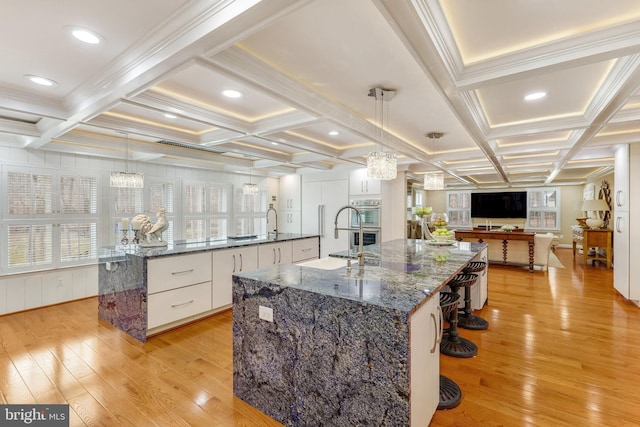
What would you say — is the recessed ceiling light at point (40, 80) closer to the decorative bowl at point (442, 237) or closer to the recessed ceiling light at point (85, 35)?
the recessed ceiling light at point (85, 35)

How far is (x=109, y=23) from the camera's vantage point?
5.52ft

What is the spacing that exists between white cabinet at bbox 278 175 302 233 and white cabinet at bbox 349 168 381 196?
1.39 meters

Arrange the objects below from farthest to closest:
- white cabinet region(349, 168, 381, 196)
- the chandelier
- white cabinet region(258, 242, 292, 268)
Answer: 1. white cabinet region(349, 168, 381, 196)
2. white cabinet region(258, 242, 292, 268)
3. the chandelier

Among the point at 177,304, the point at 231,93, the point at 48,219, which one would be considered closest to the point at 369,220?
the point at 177,304

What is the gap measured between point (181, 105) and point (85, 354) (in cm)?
251

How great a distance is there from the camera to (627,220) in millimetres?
4191

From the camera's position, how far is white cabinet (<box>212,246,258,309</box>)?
3.74 metres

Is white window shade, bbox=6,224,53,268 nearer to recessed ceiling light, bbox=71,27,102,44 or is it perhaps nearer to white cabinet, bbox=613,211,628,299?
recessed ceiling light, bbox=71,27,102,44

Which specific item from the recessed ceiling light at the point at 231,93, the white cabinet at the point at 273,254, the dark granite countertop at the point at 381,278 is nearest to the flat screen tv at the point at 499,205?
the white cabinet at the point at 273,254

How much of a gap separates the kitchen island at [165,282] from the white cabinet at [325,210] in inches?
102

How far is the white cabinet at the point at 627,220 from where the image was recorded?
13.4 ft

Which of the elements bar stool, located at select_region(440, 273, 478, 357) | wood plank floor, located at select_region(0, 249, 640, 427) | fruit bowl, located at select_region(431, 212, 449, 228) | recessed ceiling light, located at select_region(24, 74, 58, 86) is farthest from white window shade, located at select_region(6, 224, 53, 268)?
fruit bowl, located at select_region(431, 212, 449, 228)

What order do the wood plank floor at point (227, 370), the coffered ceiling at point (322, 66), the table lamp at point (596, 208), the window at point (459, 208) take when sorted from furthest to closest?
the window at point (459, 208)
the table lamp at point (596, 208)
the wood plank floor at point (227, 370)
the coffered ceiling at point (322, 66)

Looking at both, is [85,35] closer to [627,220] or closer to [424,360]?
[424,360]
